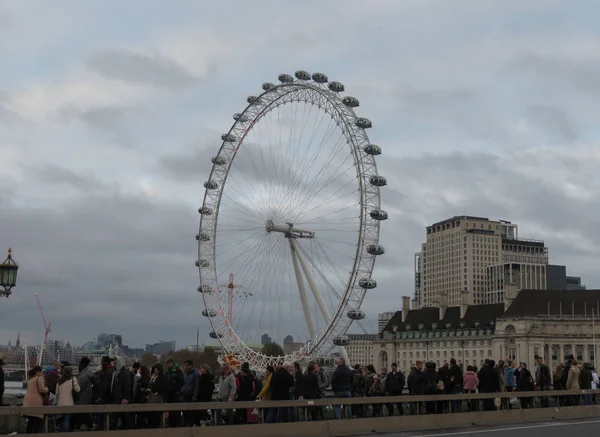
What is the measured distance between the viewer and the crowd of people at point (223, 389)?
21.3 meters

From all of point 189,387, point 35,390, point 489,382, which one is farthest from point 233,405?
point 489,382

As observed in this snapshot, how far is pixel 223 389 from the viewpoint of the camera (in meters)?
25.1

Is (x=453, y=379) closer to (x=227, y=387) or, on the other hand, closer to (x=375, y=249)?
(x=227, y=387)

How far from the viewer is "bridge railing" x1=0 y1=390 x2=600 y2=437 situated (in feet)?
64.9

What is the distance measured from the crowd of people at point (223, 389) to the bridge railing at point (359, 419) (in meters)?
0.26

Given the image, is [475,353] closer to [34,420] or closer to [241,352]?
[241,352]

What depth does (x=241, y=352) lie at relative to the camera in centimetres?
7931

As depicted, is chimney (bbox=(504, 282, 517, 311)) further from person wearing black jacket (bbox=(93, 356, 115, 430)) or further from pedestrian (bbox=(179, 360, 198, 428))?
person wearing black jacket (bbox=(93, 356, 115, 430))

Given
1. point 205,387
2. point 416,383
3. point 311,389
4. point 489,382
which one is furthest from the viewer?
point 489,382

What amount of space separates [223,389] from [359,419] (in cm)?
415

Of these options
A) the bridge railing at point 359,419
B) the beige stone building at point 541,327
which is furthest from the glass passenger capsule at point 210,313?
the beige stone building at point 541,327

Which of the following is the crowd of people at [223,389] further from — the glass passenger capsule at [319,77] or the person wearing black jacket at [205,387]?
the glass passenger capsule at [319,77]

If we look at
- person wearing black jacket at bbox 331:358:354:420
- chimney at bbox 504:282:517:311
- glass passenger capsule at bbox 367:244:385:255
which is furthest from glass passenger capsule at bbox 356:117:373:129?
chimney at bbox 504:282:517:311

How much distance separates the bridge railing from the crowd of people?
26 cm
